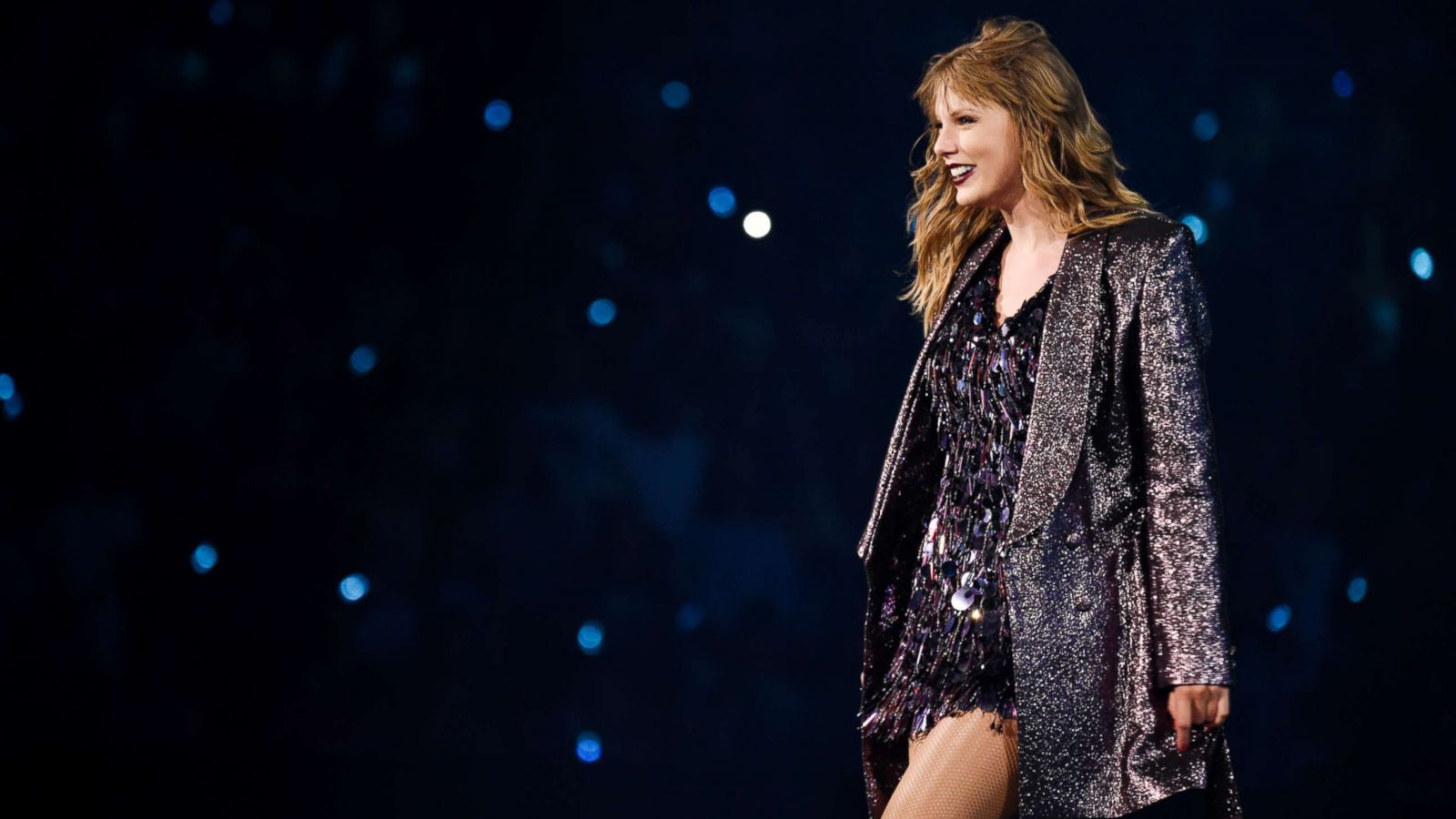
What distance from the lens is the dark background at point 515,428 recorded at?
2.90 m

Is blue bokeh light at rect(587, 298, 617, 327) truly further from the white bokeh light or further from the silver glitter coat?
the silver glitter coat

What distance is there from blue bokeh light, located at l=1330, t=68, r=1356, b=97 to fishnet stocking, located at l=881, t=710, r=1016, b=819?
1.75m

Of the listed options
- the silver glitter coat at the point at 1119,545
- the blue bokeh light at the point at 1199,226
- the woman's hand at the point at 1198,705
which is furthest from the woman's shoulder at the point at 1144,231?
the blue bokeh light at the point at 1199,226

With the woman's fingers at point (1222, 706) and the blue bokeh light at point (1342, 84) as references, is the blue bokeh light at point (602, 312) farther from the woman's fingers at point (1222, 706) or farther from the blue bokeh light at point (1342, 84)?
the woman's fingers at point (1222, 706)

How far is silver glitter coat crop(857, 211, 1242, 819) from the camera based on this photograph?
1.63 meters

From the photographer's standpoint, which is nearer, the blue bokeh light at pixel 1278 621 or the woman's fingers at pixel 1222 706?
the woman's fingers at pixel 1222 706

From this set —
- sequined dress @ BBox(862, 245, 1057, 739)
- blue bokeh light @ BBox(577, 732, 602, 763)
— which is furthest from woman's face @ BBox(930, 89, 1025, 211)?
blue bokeh light @ BBox(577, 732, 602, 763)

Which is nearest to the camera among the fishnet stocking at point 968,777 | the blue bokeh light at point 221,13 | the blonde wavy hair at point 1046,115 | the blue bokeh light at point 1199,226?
the fishnet stocking at point 968,777

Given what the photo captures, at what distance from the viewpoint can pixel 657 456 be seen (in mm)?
2963

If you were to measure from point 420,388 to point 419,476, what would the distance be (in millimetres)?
183

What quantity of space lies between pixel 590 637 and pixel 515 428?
46cm

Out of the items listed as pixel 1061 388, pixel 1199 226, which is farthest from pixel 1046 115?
pixel 1199 226

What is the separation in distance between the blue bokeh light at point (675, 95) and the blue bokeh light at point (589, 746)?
1.30 meters

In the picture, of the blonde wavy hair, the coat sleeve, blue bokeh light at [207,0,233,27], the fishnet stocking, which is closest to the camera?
the coat sleeve
